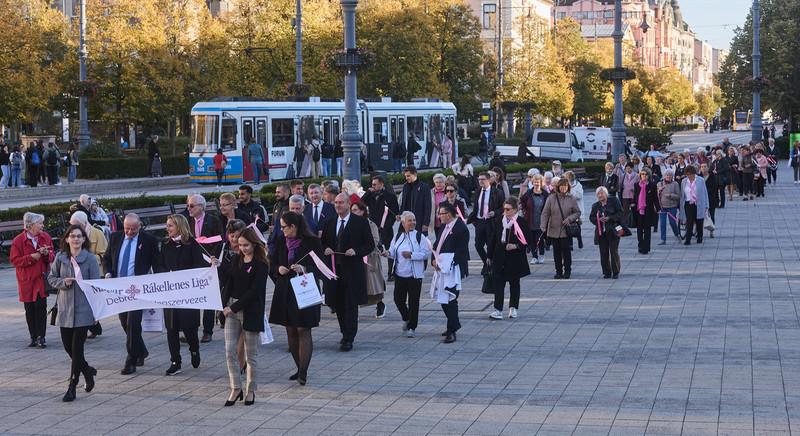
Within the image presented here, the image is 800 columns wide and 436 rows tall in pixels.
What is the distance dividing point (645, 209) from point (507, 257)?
8261 mm

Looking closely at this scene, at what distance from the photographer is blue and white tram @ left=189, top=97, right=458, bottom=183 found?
4112cm

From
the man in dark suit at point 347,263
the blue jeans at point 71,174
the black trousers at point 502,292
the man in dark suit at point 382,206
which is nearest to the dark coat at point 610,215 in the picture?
the man in dark suit at point 382,206

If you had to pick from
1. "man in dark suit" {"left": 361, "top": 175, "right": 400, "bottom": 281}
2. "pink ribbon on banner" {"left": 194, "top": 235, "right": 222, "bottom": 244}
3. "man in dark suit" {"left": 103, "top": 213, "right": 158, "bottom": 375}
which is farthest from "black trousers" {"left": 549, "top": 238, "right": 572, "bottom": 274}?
"man in dark suit" {"left": 103, "top": 213, "right": 158, "bottom": 375}

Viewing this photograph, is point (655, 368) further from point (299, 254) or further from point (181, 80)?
point (181, 80)

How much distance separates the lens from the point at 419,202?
1834 centimetres

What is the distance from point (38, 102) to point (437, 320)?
3459 centimetres

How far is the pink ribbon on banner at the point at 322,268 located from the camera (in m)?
11.7

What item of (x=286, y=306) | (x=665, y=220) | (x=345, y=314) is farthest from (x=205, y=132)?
(x=286, y=306)

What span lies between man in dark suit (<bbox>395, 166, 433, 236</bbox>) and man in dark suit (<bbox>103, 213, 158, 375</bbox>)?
6.62 meters

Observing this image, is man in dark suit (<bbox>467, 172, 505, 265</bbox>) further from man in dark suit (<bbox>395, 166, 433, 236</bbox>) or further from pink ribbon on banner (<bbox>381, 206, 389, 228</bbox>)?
pink ribbon on banner (<bbox>381, 206, 389, 228</bbox>)

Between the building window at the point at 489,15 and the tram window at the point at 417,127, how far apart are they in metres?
53.3

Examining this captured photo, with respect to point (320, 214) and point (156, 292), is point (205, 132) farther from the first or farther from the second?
point (156, 292)

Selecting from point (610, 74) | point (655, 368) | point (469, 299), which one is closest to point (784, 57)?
point (610, 74)

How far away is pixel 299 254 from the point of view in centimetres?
1163
